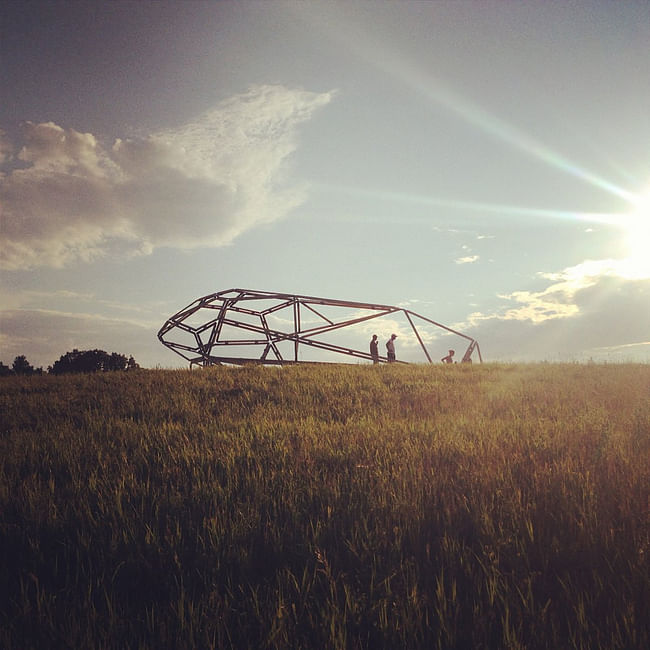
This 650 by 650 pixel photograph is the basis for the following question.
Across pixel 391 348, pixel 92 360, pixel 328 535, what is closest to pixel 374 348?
pixel 391 348

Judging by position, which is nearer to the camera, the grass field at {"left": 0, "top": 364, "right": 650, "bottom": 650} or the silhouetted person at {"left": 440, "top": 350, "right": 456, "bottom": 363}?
the grass field at {"left": 0, "top": 364, "right": 650, "bottom": 650}

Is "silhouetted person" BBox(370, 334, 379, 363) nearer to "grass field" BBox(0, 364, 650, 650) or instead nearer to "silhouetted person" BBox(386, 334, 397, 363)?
"silhouetted person" BBox(386, 334, 397, 363)

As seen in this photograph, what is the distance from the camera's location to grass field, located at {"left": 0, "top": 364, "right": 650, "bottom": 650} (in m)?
2.14

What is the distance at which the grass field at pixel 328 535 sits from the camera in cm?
214

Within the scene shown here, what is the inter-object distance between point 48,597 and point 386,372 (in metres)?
10.7

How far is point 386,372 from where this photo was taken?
12.7 metres

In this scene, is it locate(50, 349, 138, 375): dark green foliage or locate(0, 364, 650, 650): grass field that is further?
locate(50, 349, 138, 375): dark green foliage

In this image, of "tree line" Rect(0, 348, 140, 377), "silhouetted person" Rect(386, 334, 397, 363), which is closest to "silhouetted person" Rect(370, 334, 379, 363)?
"silhouetted person" Rect(386, 334, 397, 363)

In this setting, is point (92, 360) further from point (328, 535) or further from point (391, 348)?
point (328, 535)

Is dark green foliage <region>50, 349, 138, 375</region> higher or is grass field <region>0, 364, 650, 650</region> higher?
dark green foliage <region>50, 349, 138, 375</region>

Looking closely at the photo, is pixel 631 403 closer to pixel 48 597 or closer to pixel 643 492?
pixel 643 492

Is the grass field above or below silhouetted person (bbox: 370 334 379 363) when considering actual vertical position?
below

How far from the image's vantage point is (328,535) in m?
2.97

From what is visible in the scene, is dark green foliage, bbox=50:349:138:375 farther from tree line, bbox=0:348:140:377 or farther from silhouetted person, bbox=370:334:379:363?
silhouetted person, bbox=370:334:379:363
